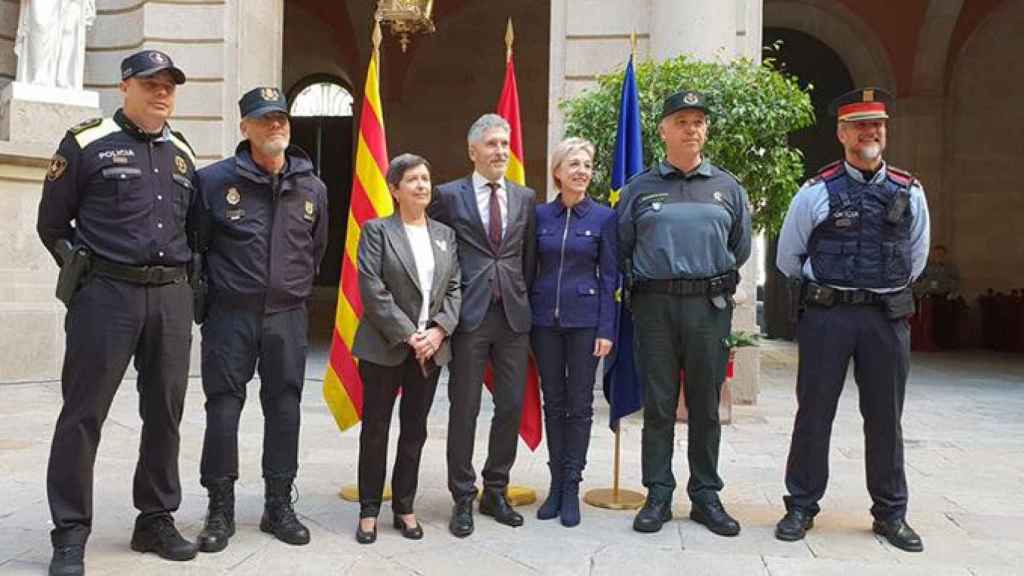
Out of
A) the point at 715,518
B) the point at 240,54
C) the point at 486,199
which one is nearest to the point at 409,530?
the point at 715,518

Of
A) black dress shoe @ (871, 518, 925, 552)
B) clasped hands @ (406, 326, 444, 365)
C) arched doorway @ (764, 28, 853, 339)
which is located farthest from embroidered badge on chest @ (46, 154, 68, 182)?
arched doorway @ (764, 28, 853, 339)

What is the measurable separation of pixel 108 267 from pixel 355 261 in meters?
1.70

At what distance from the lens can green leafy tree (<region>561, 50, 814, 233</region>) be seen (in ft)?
22.0

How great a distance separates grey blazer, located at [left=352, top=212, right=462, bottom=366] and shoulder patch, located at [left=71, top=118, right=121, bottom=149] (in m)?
1.16

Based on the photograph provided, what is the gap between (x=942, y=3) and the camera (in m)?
15.1

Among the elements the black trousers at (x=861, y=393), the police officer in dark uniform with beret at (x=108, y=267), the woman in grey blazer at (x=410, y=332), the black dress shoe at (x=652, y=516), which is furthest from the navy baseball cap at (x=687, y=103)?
the police officer in dark uniform with beret at (x=108, y=267)

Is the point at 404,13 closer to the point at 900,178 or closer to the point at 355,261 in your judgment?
the point at 355,261

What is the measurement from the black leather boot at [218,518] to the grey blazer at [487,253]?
1.32m

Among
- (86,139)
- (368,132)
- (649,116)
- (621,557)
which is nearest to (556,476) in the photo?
(621,557)

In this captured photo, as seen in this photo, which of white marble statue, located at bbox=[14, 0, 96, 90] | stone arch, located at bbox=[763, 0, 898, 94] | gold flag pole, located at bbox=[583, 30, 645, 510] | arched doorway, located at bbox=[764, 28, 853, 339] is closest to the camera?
gold flag pole, located at bbox=[583, 30, 645, 510]

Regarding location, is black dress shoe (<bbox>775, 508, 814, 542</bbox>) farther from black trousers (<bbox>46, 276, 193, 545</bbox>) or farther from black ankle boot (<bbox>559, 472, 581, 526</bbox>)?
black trousers (<bbox>46, 276, 193, 545</bbox>)

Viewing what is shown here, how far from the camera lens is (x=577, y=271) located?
4.54 metres

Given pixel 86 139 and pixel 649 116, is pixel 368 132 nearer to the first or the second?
pixel 86 139

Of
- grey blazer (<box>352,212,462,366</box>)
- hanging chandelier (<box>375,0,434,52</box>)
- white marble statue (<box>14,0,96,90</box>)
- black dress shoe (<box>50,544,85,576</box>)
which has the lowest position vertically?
black dress shoe (<box>50,544,85,576</box>)
